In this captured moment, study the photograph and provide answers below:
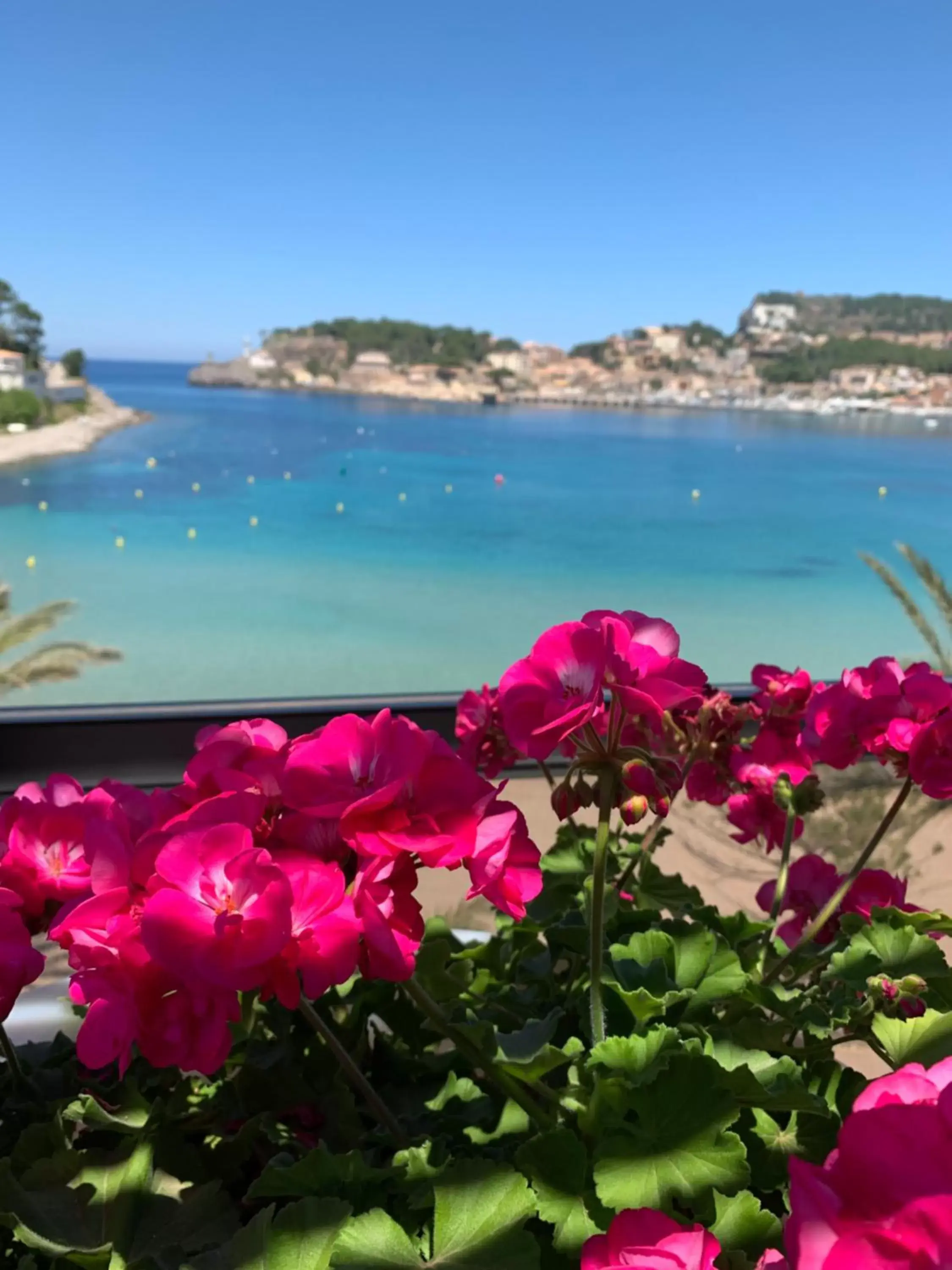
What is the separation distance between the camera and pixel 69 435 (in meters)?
11.7

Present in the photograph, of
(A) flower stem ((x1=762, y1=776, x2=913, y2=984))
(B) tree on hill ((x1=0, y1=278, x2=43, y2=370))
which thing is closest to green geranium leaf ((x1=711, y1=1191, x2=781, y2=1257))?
(A) flower stem ((x1=762, y1=776, x2=913, y2=984))

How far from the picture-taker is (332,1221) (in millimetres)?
417

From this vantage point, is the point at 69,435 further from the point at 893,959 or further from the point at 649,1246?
the point at 649,1246

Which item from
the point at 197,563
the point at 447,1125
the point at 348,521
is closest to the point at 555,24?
the point at 348,521

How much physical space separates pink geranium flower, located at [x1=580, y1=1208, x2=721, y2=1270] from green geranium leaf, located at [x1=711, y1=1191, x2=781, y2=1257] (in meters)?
0.08

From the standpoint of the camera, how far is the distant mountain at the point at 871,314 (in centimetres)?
1495

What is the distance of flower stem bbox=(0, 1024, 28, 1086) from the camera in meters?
0.56

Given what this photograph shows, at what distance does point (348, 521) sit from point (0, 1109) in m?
13.4

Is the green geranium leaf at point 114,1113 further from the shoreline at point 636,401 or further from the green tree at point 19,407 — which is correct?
the shoreline at point 636,401

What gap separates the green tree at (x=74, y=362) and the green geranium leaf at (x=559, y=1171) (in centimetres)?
1091

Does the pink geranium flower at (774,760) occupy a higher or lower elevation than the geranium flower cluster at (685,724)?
lower

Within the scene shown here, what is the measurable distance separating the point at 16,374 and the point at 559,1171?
27.7 ft

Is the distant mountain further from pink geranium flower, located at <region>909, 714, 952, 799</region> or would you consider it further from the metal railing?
pink geranium flower, located at <region>909, 714, 952, 799</region>

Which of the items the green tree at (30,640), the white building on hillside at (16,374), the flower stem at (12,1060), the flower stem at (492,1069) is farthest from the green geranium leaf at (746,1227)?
the white building on hillside at (16,374)
